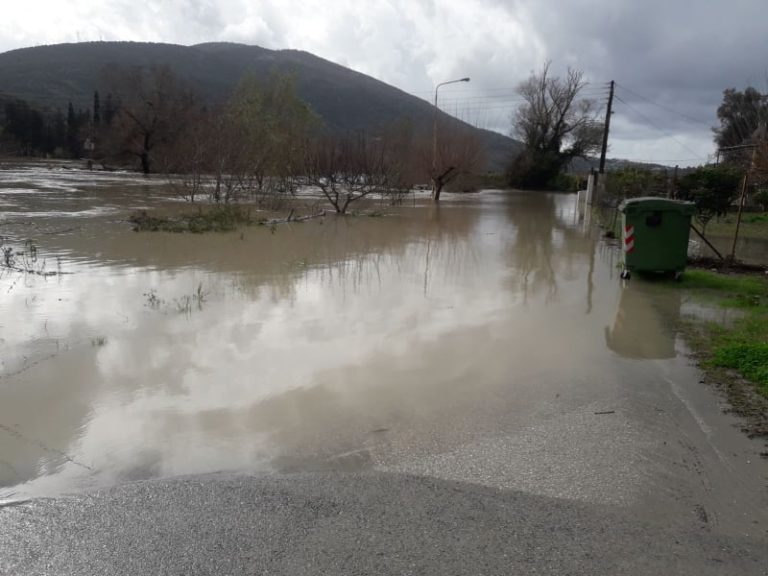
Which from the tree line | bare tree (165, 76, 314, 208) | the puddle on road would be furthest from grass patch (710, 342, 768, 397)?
the tree line

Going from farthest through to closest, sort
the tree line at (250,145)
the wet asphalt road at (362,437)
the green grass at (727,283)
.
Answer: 1. the tree line at (250,145)
2. the green grass at (727,283)
3. the wet asphalt road at (362,437)

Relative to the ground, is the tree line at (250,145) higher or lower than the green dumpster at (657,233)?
higher

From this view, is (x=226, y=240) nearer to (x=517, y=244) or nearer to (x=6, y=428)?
(x=517, y=244)

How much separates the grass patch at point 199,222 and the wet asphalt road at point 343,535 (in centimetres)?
1441

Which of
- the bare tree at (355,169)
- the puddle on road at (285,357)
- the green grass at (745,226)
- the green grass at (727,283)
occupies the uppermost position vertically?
the bare tree at (355,169)

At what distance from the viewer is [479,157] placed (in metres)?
46.5

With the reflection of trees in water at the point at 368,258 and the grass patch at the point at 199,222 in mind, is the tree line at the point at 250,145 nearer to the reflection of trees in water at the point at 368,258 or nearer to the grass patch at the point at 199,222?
the grass patch at the point at 199,222

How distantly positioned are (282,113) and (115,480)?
5040cm

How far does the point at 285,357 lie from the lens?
6434 mm

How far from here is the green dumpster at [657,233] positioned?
35.2ft

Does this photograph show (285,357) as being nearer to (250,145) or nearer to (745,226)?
(745,226)

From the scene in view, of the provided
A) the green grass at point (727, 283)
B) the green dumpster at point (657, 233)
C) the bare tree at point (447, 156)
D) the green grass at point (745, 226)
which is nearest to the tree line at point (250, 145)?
the bare tree at point (447, 156)

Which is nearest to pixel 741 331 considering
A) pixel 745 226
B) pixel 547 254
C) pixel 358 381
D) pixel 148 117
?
pixel 358 381

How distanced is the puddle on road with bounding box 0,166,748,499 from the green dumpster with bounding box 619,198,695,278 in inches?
35.7
